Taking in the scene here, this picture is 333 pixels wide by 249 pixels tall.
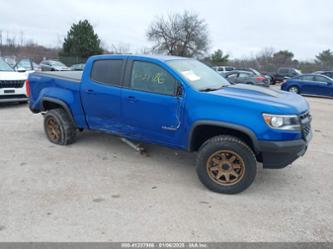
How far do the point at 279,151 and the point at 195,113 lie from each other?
1.14 meters

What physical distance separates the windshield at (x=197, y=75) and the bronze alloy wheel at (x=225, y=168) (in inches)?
38.2

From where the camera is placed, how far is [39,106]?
19.9ft

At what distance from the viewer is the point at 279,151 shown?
370cm

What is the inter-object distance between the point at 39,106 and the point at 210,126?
12.0ft

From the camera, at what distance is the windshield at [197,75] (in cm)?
437

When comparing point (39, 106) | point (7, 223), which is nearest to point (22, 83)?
point (39, 106)

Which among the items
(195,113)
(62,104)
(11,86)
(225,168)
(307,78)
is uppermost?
(307,78)

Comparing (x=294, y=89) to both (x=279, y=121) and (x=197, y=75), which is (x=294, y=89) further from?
(x=279, y=121)

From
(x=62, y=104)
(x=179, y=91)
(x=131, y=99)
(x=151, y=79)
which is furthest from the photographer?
(x=62, y=104)

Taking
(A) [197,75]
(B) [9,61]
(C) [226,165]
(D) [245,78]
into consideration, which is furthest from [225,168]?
(B) [9,61]

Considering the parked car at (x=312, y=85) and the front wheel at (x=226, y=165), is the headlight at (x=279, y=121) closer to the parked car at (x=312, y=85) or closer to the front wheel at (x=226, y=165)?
the front wheel at (x=226, y=165)

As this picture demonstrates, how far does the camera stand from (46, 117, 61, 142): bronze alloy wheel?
5821 mm

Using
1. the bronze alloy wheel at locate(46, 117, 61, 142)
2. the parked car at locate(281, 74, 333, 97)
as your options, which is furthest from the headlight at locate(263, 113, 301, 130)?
the parked car at locate(281, 74, 333, 97)

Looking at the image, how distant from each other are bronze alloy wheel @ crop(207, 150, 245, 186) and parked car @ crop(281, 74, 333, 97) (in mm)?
15471
